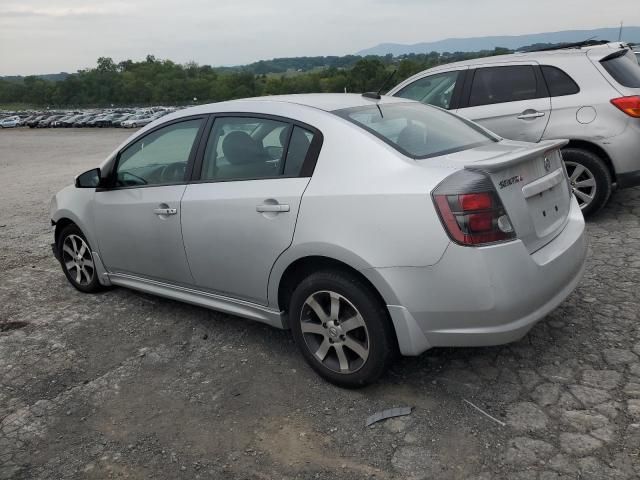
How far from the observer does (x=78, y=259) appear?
16.3ft

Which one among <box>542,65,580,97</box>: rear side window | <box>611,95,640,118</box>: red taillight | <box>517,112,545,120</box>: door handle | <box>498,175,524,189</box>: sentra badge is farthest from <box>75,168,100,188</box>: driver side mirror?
<box>611,95,640,118</box>: red taillight

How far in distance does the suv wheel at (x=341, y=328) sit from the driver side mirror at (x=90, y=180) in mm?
2115

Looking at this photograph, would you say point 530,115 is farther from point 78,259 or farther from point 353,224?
point 78,259

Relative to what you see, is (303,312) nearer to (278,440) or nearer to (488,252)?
(278,440)

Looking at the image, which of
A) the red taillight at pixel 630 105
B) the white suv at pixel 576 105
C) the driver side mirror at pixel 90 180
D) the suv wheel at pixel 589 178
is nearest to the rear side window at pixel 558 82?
the white suv at pixel 576 105

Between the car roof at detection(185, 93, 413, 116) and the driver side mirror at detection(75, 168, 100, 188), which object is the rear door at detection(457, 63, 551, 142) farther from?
the driver side mirror at detection(75, 168, 100, 188)

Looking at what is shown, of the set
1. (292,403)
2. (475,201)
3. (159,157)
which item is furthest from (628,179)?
(159,157)

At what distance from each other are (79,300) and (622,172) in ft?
17.0

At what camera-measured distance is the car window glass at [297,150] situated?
325 centimetres

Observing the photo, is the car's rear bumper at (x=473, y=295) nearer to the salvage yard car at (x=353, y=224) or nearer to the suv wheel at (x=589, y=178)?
the salvage yard car at (x=353, y=224)

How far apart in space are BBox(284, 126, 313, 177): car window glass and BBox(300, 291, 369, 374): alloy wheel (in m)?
0.72

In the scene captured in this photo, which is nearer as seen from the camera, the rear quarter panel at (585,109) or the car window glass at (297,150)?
the car window glass at (297,150)

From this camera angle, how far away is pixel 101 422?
3096mm

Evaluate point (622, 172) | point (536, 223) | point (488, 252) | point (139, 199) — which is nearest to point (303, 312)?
point (488, 252)
